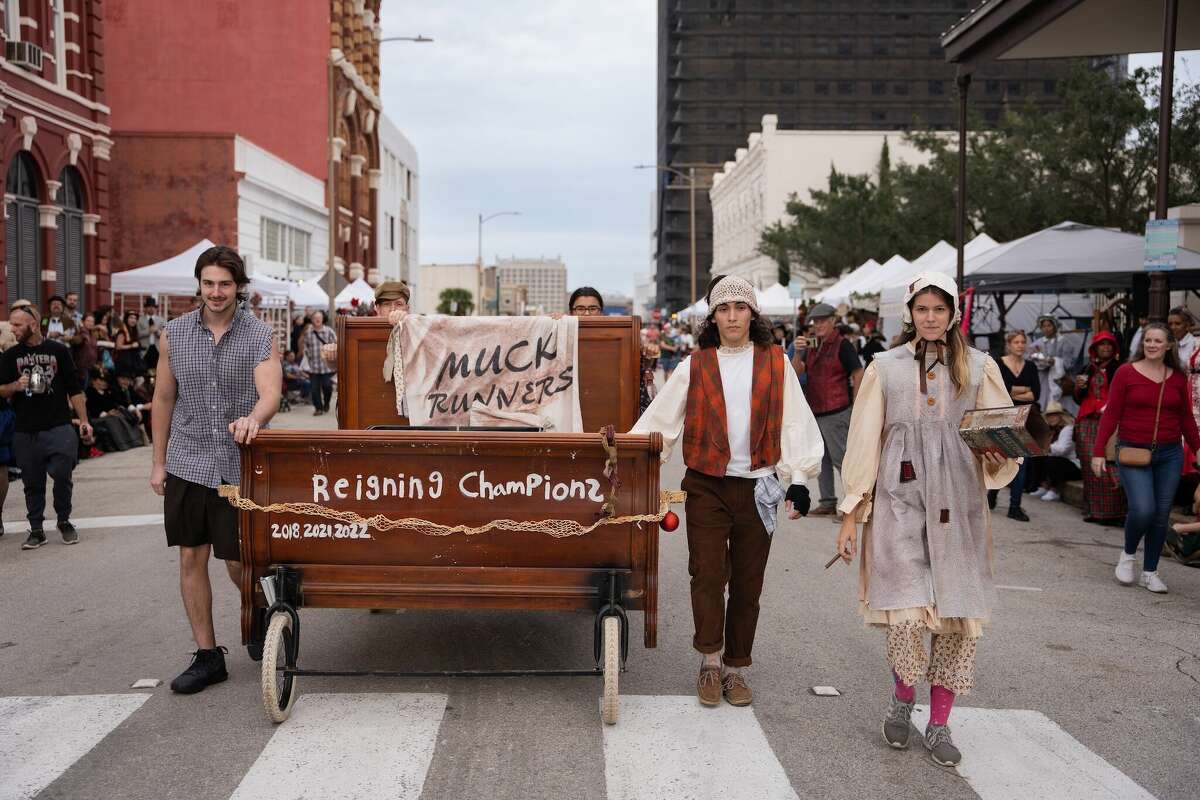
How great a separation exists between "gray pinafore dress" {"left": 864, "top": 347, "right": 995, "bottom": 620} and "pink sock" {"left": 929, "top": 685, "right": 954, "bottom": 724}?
1.23 ft

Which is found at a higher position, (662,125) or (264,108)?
(662,125)

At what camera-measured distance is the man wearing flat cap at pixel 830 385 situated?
10703 millimetres

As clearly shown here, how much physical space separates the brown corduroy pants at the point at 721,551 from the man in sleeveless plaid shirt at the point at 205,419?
6.74 feet

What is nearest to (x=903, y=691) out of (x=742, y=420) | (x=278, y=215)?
(x=742, y=420)

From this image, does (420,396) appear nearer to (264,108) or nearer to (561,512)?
(561,512)

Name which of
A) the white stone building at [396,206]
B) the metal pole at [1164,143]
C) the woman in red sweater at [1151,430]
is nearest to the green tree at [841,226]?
the white stone building at [396,206]

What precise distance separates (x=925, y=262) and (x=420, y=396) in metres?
15.3

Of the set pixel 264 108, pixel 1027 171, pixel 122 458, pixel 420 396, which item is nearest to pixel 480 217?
pixel 264 108

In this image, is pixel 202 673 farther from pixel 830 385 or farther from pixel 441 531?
pixel 830 385

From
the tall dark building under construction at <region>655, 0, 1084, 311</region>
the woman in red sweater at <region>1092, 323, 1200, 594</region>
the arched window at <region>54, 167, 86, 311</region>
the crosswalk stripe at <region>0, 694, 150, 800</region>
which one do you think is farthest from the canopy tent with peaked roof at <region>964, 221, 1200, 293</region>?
the tall dark building under construction at <region>655, 0, 1084, 311</region>

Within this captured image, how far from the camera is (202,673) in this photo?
5.32 m

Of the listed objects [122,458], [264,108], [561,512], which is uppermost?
[264,108]

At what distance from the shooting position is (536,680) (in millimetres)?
5594

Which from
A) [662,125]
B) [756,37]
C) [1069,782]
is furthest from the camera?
[662,125]
